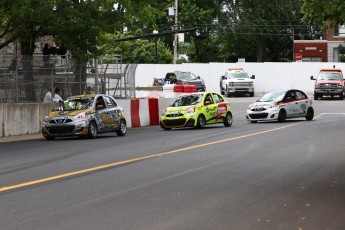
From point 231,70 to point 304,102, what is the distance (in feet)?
80.9

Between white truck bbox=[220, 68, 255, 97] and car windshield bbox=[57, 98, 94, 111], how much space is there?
32.3 metres

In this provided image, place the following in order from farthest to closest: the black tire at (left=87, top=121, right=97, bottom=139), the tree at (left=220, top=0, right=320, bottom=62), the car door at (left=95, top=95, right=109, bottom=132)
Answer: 1. the tree at (left=220, top=0, right=320, bottom=62)
2. the car door at (left=95, top=95, right=109, bottom=132)
3. the black tire at (left=87, top=121, right=97, bottom=139)

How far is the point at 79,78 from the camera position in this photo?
98.9 ft

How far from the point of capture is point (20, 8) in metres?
24.1

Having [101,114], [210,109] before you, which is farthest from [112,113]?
[210,109]

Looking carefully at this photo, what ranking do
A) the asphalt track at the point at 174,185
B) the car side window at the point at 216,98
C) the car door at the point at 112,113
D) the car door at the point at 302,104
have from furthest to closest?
the car door at the point at 302,104 → the car side window at the point at 216,98 → the car door at the point at 112,113 → the asphalt track at the point at 174,185

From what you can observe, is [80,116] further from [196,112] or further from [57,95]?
[196,112]

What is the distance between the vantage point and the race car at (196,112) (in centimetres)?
2830

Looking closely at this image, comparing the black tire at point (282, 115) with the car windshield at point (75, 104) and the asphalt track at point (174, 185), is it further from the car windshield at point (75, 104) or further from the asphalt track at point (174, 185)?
the asphalt track at point (174, 185)

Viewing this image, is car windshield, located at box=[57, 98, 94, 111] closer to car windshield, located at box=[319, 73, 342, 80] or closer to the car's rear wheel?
the car's rear wheel

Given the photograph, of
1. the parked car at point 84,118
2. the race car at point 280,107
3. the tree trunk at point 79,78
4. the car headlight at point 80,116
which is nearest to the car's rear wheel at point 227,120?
the race car at point 280,107

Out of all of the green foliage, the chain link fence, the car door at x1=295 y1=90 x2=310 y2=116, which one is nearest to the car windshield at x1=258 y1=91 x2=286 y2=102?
the car door at x1=295 y1=90 x2=310 y2=116

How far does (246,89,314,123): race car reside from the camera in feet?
105

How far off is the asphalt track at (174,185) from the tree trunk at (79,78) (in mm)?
8954
